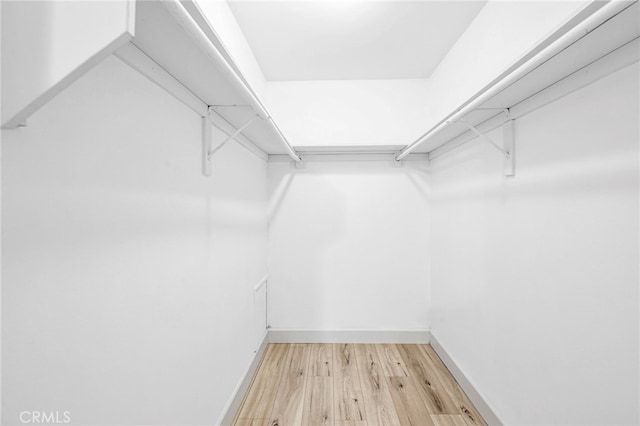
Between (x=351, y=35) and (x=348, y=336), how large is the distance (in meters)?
2.31

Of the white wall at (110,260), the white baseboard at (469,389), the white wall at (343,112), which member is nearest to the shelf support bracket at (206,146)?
the white wall at (110,260)

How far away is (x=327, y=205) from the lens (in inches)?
99.9

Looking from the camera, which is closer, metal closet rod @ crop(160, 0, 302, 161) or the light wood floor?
metal closet rod @ crop(160, 0, 302, 161)

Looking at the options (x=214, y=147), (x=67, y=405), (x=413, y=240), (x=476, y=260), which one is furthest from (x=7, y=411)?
(x=413, y=240)

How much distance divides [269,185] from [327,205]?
0.54m

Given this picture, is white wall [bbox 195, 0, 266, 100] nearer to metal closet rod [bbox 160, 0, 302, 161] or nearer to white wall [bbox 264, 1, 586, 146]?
metal closet rod [bbox 160, 0, 302, 161]

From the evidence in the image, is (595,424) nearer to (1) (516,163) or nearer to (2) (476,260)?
(2) (476,260)

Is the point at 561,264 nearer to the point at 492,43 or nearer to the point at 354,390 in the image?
the point at 492,43

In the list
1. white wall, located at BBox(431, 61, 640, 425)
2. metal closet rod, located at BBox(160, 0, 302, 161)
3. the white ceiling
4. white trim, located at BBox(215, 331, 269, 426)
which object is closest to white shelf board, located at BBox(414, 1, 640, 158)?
white wall, located at BBox(431, 61, 640, 425)

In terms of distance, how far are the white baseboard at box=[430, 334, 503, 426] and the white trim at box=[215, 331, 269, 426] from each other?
54.4 inches

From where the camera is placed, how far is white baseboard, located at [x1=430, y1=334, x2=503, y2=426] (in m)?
1.53

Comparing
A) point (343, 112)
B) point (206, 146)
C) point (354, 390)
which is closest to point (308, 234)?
point (343, 112)

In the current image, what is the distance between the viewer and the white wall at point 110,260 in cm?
54
